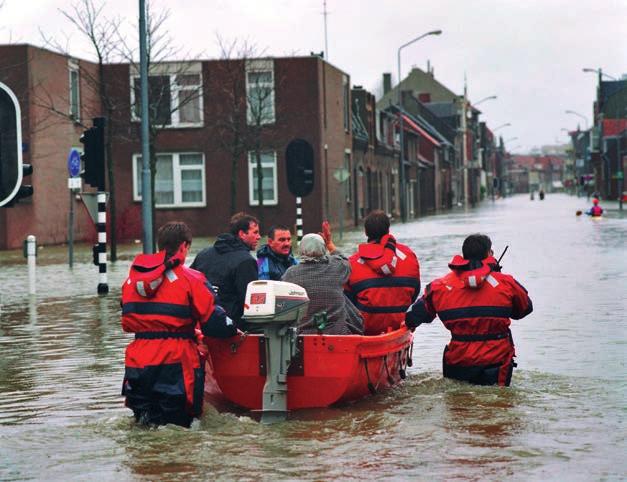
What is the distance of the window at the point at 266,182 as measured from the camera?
48.8m

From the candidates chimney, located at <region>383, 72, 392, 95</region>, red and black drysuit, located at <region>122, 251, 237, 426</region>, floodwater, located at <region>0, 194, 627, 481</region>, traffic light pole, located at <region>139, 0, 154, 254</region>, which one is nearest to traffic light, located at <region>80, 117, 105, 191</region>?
traffic light pole, located at <region>139, 0, 154, 254</region>

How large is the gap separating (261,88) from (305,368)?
124 ft

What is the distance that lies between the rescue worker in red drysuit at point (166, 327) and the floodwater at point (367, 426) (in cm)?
25

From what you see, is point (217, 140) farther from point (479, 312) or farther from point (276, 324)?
point (276, 324)

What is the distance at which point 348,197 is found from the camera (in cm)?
5684

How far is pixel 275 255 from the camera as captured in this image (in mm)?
10094

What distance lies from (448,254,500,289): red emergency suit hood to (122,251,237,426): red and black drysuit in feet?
7.20

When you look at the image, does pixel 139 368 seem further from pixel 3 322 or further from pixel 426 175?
pixel 426 175

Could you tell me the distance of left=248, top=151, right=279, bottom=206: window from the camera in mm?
48812

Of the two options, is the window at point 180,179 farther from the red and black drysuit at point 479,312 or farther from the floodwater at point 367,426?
the red and black drysuit at point 479,312

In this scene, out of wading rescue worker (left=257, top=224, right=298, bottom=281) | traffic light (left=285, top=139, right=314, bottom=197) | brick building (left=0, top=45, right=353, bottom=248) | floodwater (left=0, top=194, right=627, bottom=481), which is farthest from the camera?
brick building (left=0, top=45, right=353, bottom=248)

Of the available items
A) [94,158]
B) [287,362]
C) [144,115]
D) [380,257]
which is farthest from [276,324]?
[144,115]

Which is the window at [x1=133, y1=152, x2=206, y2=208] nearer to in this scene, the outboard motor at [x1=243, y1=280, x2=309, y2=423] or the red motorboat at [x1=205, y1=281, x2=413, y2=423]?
the red motorboat at [x1=205, y1=281, x2=413, y2=423]

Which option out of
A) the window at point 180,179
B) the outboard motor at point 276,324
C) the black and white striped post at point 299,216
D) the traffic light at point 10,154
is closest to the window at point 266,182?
the window at point 180,179
